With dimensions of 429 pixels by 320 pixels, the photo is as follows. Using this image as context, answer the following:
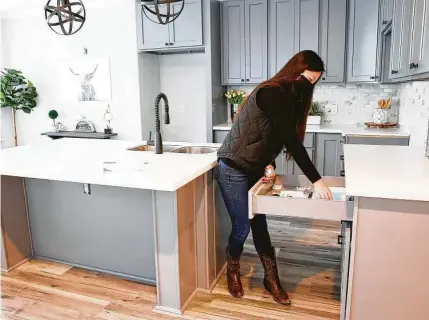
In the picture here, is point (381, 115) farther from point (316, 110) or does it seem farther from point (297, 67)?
point (297, 67)

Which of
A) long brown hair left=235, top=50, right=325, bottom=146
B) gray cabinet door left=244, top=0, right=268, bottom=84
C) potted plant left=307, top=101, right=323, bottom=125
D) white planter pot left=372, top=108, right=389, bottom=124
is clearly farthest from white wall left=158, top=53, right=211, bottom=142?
long brown hair left=235, top=50, right=325, bottom=146

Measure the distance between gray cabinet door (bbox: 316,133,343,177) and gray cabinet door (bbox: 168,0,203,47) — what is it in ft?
5.59

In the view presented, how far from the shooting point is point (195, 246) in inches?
90.6

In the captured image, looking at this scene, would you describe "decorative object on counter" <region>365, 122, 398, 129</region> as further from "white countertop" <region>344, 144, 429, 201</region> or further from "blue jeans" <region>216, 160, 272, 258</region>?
"blue jeans" <region>216, 160, 272, 258</region>

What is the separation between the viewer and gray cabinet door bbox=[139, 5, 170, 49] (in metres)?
4.38

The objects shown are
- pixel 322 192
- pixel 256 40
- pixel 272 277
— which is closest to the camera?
pixel 322 192

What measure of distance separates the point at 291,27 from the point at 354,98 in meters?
1.08

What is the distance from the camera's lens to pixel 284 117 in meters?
1.92

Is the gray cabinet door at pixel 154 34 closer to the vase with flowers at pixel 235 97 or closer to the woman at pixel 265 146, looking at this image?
the vase with flowers at pixel 235 97

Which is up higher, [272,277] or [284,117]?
[284,117]

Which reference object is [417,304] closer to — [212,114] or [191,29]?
[212,114]

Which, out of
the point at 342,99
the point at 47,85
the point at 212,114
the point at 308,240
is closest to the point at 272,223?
the point at 308,240

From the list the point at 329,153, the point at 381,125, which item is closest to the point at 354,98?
the point at 381,125

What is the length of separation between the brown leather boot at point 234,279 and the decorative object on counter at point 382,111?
8.25 feet
